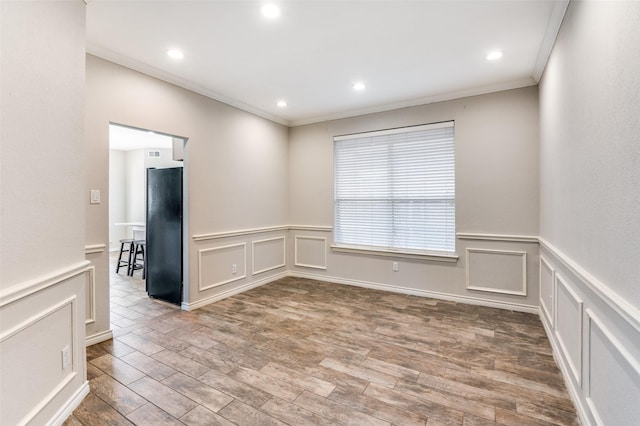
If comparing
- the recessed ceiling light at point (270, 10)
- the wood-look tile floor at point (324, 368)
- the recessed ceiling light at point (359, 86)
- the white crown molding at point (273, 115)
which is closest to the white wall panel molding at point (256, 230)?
the wood-look tile floor at point (324, 368)

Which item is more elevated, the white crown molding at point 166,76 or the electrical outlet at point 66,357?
the white crown molding at point 166,76

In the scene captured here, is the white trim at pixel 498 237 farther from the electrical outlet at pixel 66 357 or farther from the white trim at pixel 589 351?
the electrical outlet at pixel 66 357

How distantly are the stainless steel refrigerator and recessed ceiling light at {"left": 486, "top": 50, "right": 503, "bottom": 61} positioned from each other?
3.64 m

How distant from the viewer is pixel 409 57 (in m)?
3.01

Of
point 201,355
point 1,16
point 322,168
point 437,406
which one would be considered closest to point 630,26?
point 437,406

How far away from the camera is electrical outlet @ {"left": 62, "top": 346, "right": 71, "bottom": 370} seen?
1.83 m

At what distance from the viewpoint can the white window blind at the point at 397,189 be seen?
4125 mm

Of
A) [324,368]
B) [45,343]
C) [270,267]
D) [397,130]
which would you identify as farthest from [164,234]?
[397,130]

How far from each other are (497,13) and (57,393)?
3.86 meters

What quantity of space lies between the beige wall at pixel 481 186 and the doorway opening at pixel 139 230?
7.90 ft

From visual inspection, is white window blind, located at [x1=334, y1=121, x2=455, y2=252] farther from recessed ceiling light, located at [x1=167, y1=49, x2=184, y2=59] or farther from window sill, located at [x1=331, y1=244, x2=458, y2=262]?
recessed ceiling light, located at [x1=167, y1=49, x2=184, y2=59]

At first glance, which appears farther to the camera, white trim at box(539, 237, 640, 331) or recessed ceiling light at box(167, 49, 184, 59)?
recessed ceiling light at box(167, 49, 184, 59)

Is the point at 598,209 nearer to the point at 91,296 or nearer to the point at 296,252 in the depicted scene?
the point at 91,296

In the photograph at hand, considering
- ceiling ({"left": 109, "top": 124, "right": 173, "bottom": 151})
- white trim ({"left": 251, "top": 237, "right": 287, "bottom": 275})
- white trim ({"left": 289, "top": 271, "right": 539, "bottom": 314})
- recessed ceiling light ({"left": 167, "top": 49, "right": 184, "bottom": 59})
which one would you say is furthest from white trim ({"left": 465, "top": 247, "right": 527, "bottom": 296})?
ceiling ({"left": 109, "top": 124, "right": 173, "bottom": 151})
